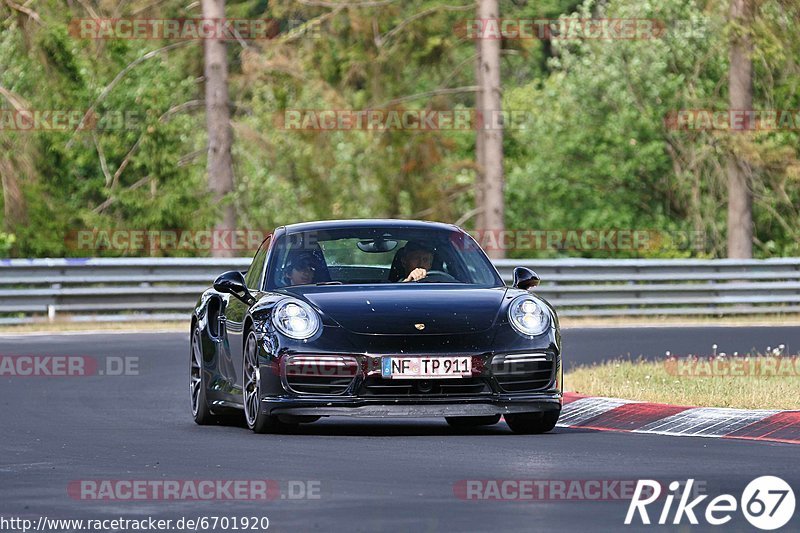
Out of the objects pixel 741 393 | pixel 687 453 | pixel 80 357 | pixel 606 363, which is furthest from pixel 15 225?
pixel 687 453

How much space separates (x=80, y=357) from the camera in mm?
21859

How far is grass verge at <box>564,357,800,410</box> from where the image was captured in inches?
565

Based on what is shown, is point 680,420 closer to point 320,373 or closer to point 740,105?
point 320,373

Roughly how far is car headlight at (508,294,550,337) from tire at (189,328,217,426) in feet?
8.53

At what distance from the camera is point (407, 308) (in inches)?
494

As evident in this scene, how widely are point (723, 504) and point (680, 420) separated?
4419 mm

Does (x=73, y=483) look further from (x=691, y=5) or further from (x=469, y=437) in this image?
(x=691, y=5)

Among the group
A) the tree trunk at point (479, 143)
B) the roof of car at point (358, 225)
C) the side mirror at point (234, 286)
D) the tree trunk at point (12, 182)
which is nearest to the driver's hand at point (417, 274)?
the roof of car at point (358, 225)

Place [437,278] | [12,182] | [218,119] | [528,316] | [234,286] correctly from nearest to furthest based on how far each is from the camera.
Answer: [528,316] < [234,286] < [437,278] < [12,182] < [218,119]

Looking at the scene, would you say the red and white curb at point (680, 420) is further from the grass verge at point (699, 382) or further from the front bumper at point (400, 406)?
the front bumper at point (400, 406)

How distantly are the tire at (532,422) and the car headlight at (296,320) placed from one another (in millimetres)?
1498

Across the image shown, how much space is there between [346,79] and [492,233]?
27.0ft

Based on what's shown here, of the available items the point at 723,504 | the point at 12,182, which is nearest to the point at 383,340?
the point at 723,504

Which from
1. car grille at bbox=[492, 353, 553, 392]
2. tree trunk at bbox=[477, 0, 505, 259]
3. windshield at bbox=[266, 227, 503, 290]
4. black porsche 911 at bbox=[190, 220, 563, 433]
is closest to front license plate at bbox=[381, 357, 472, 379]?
black porsche 911 at bbox=[190, 220, 563, 433]
